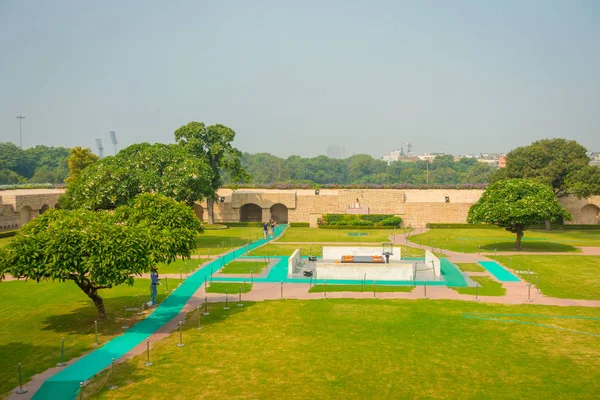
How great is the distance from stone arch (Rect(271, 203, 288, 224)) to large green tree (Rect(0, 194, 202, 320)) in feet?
144

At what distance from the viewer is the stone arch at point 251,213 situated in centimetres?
6638

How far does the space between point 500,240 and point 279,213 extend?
2874 cm

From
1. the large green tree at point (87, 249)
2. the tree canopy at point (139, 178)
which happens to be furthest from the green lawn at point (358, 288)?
the tree canopy at point (139, 178)

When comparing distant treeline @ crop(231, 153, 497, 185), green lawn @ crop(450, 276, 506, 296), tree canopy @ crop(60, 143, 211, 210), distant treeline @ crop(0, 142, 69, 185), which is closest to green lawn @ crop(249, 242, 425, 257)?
tree canopy @ crop(60, 143, 211, 210)

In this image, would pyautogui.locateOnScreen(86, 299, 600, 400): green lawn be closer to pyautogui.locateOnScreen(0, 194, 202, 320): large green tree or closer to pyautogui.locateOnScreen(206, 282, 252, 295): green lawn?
pyautogui.locateOnScreen(0, 194, 202, 320): large green tree

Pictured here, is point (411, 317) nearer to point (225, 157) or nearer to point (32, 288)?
point (32, 288)

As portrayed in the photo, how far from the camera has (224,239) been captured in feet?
158

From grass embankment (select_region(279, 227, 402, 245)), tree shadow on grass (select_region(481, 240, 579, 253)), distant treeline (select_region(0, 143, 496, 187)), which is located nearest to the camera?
tree shadow on grass (select_region(481, 240, 579, 253))

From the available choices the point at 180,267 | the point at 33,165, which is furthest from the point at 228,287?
the point at 33,165

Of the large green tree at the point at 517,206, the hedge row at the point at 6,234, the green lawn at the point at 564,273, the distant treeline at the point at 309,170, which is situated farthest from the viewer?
the distant treeline at the point at 309,170

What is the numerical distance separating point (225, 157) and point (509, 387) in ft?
144

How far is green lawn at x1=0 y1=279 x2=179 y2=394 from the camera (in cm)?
1814

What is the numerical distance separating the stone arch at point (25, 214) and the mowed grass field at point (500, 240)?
132ft

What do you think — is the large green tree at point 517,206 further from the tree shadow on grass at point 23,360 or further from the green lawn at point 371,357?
the tree shadow on grass at point 23,360
